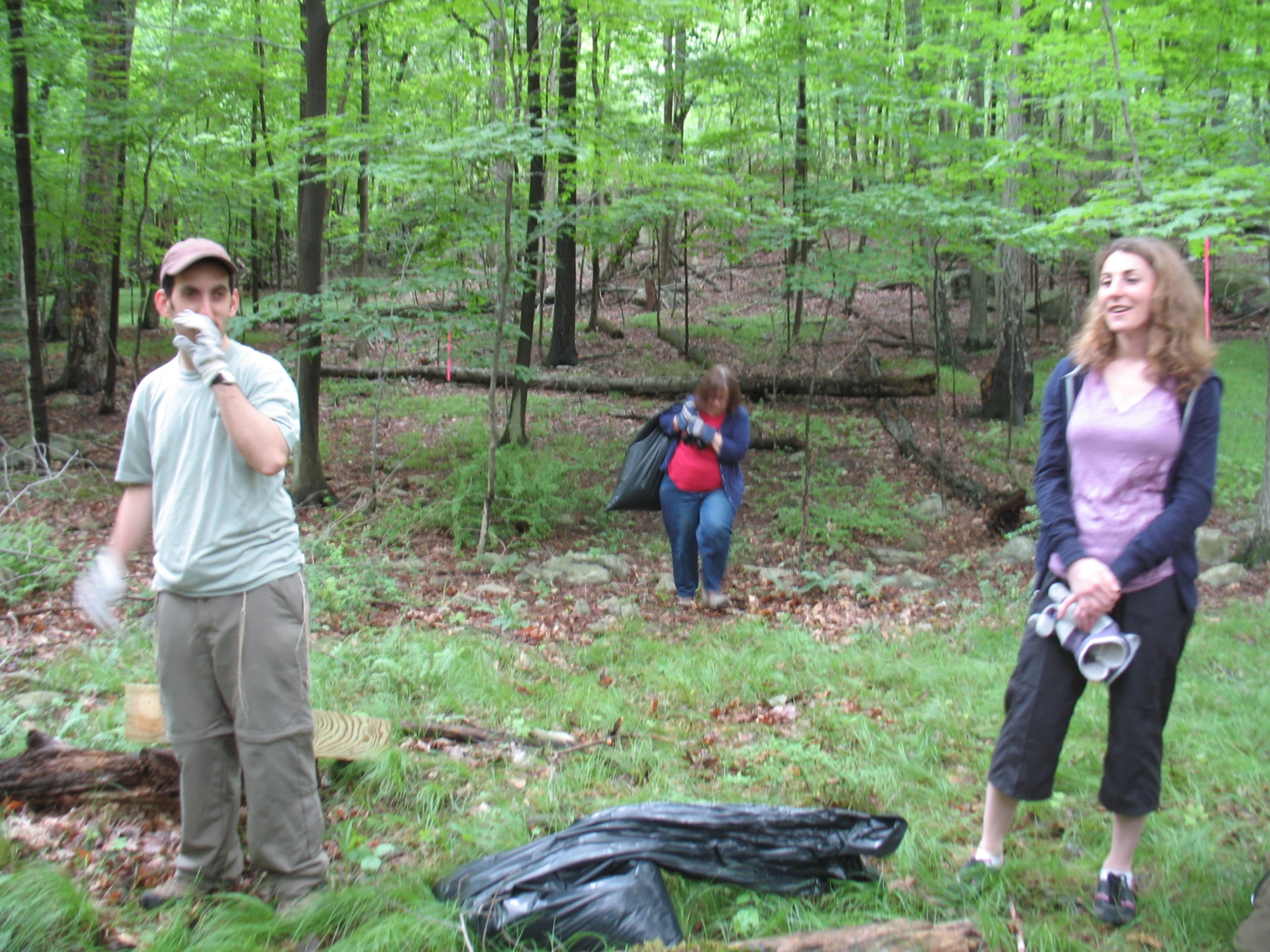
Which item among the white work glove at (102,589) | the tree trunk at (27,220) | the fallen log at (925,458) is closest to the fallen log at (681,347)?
the fallen log at (925,458)

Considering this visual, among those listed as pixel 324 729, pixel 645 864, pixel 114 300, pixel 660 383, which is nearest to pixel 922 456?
pixel 660 383

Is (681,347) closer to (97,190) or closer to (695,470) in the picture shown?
(97,190)

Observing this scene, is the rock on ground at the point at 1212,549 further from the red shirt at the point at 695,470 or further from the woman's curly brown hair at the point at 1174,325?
the woman's curly brown hair at the point at 1174,325

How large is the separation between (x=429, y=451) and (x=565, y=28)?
496 cm

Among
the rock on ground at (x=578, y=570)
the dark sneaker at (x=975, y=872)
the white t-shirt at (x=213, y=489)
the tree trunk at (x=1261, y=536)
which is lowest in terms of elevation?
the rock on ground at (x=578, y=570)

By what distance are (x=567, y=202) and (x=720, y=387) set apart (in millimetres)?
4121

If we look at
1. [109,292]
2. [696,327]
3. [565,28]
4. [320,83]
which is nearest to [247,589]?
[320,83]

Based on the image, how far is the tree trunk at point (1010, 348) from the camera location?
1126 centimetres

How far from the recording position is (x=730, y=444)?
19.7 ft

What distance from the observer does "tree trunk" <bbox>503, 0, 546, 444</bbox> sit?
27.4 feet

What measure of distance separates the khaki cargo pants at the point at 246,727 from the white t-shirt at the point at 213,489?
0.21ft

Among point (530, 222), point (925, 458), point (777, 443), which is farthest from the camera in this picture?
point (777, 443)

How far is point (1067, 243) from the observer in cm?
910

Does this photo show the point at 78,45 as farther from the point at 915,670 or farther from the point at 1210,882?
the point at 1210,882
